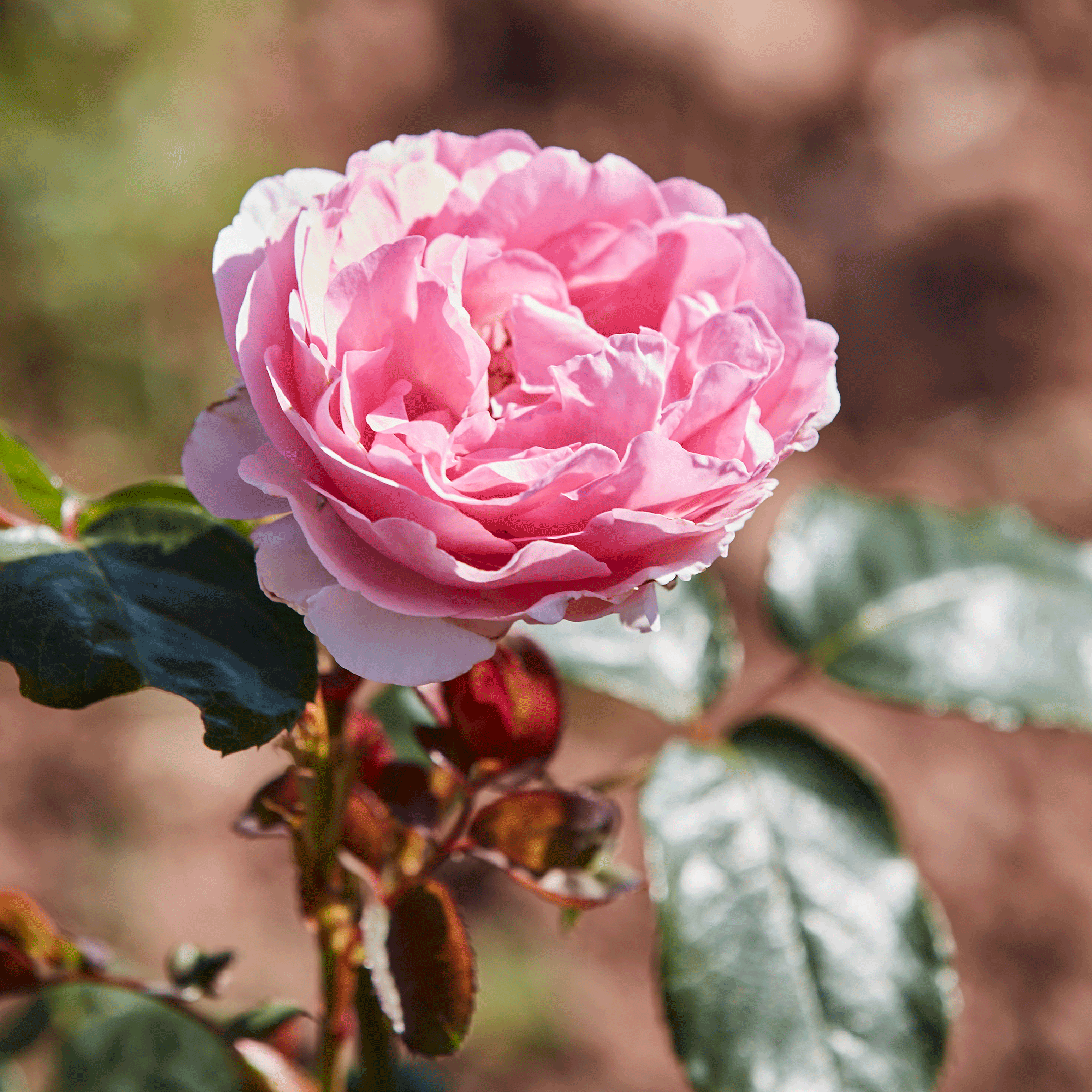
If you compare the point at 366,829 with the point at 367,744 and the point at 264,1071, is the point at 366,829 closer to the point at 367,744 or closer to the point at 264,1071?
the point at 367,744

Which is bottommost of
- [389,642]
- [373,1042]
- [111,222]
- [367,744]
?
[111,222]

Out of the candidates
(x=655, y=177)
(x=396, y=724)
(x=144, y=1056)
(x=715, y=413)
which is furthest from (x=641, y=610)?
(x=655, y=177)

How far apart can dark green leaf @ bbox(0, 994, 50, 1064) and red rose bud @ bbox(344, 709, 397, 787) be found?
0.53 m

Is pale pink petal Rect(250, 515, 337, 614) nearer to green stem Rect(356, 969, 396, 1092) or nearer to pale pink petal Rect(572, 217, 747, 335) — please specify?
pale pink petal Rect(572, 217, 747, 335)

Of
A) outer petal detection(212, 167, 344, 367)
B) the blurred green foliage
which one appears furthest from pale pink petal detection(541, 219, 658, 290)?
the blurred green foliage

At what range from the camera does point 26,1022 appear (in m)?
0.92

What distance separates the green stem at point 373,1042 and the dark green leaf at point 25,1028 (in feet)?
1.34

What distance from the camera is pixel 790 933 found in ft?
2.04

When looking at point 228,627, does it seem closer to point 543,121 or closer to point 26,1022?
point 26,1022

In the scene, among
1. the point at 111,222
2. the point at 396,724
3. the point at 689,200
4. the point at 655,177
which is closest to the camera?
the point at 689,200

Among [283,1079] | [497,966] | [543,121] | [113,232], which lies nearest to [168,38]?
[113,232]

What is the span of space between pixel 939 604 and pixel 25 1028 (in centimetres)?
81

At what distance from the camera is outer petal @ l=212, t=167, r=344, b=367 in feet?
1.46

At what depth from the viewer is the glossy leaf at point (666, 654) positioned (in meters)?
0.75
